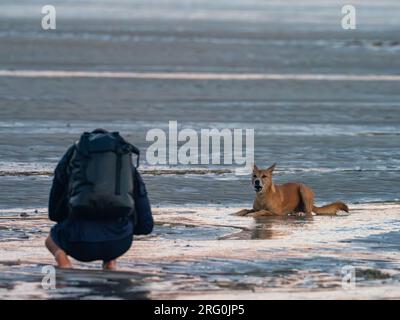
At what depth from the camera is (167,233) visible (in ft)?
40.8

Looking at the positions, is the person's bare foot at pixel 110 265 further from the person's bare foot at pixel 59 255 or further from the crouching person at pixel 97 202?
the person's bare foot at pixel 59 255

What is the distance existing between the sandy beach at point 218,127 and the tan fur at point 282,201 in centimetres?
22

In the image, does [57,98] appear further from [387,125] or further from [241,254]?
[241,254]

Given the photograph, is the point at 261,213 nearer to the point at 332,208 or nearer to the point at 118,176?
the point at 332,208

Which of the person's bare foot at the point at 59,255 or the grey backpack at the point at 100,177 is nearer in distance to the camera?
the grey backpack at the point at 100,177

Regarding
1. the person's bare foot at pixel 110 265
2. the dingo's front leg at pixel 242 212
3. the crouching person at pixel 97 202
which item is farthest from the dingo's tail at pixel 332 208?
the person's bare foot at pixel 110 265

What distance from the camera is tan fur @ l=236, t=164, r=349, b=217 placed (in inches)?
546

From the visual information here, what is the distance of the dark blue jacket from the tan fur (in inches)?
153

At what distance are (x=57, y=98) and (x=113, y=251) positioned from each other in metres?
16.8

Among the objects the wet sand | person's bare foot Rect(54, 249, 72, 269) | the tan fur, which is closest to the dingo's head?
the tan fur

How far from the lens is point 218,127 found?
2227 centimetres

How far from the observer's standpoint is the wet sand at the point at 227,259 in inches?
375

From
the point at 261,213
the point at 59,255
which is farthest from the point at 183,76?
the point at 59,255
